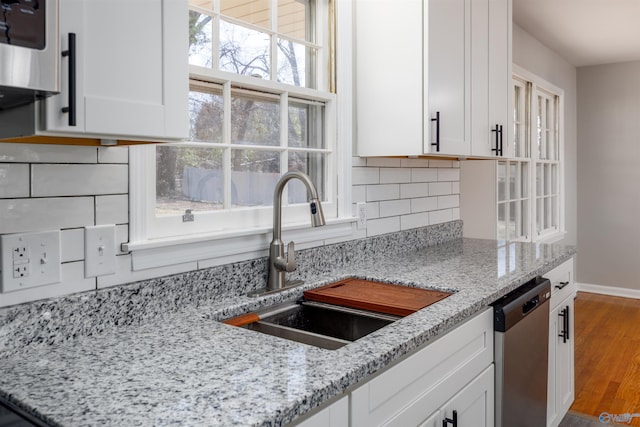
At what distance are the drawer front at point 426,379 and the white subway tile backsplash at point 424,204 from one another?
103cm

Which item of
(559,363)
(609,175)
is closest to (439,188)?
(559,363)

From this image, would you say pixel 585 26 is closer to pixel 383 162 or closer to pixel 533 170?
pixel 533 170

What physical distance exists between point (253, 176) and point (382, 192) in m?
0.79

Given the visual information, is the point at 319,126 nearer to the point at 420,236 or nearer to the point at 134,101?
the point at 420,236

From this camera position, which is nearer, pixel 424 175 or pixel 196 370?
pixel 196 370

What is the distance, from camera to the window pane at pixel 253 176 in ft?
5.82

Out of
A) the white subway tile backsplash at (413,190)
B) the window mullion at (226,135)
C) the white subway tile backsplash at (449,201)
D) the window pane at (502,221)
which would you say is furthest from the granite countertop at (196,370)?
the window pane at (502,221)

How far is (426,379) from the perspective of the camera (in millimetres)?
1349

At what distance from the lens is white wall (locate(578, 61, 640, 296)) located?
553cm

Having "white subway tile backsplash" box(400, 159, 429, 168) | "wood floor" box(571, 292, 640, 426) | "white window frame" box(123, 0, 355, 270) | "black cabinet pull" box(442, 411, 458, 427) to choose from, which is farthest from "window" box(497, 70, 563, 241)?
"black cabinet pull" box(442, 411, 458, 427)

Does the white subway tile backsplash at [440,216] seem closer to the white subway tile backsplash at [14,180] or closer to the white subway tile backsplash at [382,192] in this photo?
the white subway tile backsplash at [382,192]

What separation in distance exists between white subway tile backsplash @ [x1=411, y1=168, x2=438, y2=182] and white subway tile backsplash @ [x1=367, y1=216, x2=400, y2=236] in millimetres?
284

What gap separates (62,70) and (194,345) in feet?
2.11

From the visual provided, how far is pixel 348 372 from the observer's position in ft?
3.36
